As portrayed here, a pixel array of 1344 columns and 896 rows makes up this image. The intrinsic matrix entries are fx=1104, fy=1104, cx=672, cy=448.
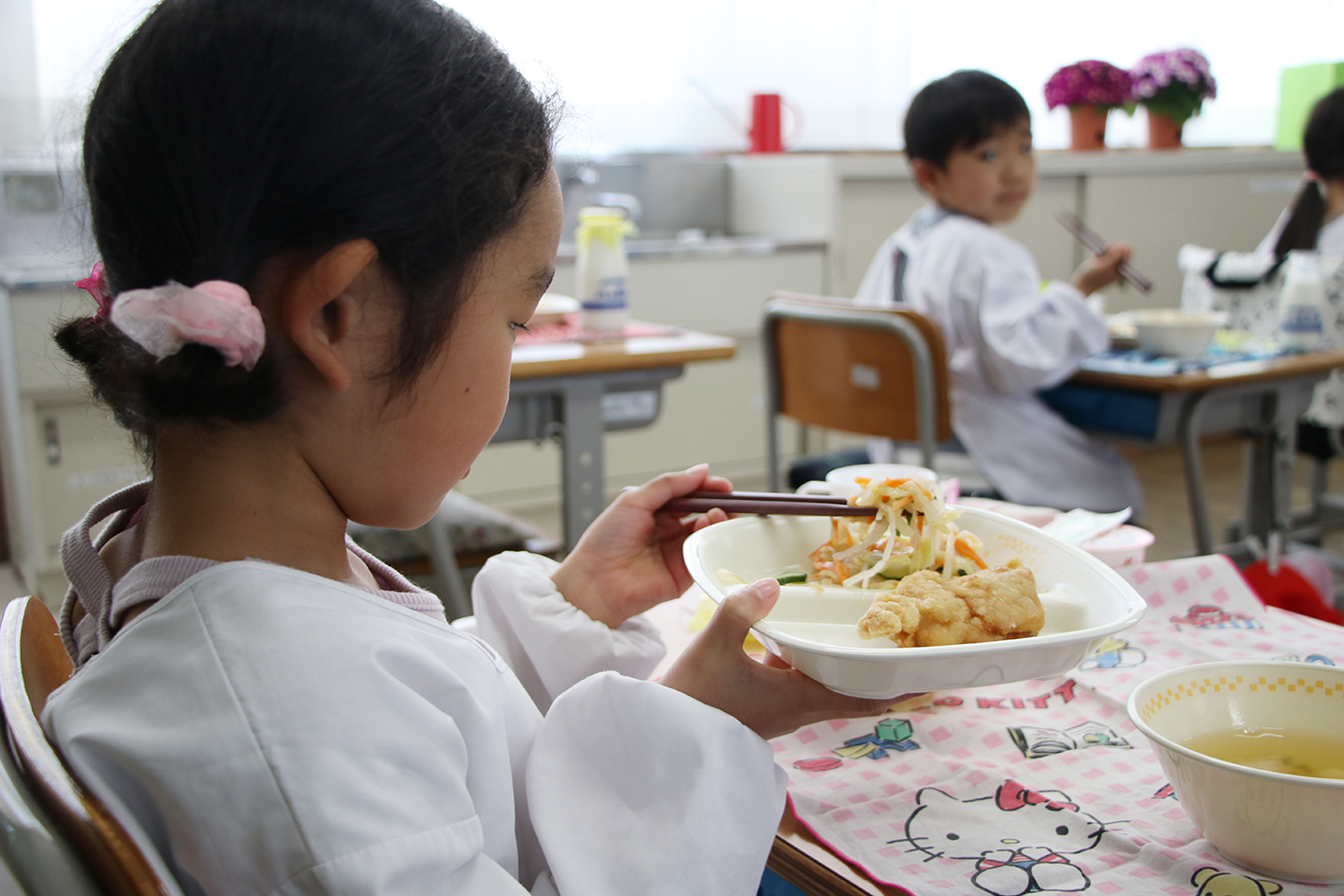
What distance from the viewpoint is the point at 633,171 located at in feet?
13.3

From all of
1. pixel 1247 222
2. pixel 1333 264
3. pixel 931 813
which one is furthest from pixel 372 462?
pixel 1247 222

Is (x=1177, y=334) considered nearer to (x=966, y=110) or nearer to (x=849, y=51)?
(x=966, y=110)

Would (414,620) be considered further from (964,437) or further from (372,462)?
(964,437)

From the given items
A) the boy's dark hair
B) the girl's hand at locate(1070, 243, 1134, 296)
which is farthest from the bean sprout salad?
the girl's hand at locate(1070, 243, 1134, 296)

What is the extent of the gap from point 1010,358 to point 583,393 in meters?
0.86

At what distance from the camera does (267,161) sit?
52 centimetres

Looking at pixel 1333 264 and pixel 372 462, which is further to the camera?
pixel 1333 264

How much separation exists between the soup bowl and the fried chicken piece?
78 mm

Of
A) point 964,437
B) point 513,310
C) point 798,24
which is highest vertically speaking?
point 798,24

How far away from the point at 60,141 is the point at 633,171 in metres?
3.51

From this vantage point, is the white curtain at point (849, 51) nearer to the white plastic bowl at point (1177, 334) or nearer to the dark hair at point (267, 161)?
the white plastic bowl at point (1177, 334)

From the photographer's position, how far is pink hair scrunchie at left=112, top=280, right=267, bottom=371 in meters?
0.51

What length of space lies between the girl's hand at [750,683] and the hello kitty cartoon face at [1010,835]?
7cm

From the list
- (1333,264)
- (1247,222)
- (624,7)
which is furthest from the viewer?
(1247,222)
